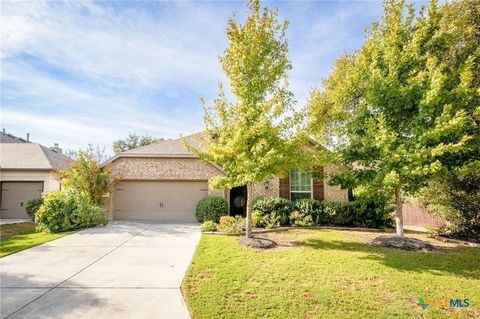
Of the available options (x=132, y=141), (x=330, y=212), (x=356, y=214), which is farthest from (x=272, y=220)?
(x=132, y=141)

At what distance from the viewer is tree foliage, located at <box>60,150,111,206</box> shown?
13626 mm

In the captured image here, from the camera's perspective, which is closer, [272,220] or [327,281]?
[327,281]

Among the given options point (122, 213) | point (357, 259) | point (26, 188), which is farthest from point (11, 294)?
point (26, 188)

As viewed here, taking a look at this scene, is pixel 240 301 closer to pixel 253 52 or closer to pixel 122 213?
pixel 253 52

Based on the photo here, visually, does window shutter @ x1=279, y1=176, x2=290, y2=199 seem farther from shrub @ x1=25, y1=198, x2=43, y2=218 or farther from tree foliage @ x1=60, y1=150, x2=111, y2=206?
shrub @ x1=25, y1=198, x2=43, y2=218

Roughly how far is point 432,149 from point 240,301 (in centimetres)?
658

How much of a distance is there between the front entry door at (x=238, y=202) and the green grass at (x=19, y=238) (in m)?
8.51

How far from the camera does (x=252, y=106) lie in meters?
9.41

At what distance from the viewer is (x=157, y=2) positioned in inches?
356

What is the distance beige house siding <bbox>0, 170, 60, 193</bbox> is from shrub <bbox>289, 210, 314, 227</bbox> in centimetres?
1510

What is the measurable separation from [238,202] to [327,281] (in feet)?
34.0

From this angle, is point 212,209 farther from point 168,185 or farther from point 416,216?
point 416,216

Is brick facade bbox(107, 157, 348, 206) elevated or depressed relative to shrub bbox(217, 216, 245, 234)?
elevated

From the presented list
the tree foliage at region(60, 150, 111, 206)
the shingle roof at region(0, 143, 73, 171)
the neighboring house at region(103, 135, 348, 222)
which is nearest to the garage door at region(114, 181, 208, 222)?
the neighboring house at region(103, 135, 348, 222)
